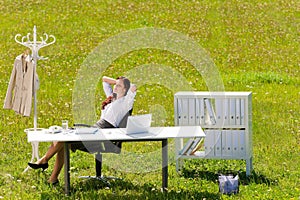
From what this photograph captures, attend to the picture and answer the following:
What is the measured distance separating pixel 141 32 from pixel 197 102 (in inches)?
482

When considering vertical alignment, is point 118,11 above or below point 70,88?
above

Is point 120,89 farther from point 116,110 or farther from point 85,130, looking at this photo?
point 85,130

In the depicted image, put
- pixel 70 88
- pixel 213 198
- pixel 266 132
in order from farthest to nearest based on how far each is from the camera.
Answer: pixel 70 88 → pixel 266 132 → pixel 213 198

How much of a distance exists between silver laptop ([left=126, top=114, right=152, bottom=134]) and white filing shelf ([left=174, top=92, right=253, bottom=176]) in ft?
3.59

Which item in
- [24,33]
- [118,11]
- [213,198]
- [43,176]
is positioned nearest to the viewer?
[213,198]

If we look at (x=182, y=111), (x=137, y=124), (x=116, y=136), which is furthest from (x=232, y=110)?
(x=116, y=136)

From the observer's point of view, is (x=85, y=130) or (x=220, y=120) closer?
(x=85, y=130)

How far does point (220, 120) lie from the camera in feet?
33.0

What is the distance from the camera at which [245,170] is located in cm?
1017

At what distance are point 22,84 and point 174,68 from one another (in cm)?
896

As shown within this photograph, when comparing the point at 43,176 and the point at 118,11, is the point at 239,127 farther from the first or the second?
the point at 118,11

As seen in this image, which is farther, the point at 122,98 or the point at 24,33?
the point at 24,33

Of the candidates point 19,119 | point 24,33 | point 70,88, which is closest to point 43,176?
point 19,119

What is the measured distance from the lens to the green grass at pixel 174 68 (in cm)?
935
